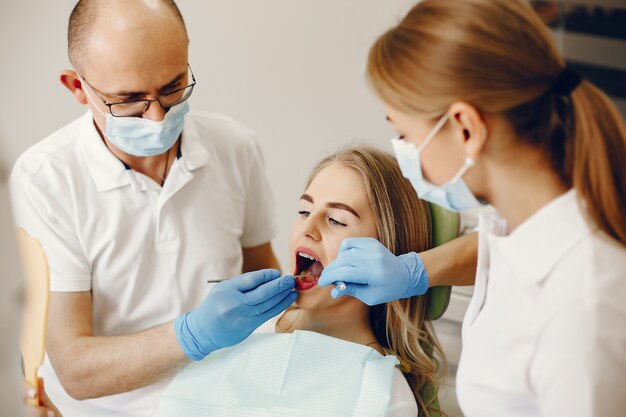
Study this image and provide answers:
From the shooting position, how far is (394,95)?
4.25ft

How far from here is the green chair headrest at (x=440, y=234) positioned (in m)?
1.95

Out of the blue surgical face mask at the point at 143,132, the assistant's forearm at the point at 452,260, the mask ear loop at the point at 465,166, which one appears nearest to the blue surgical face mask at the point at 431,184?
the mask ear loop at the point at 465,166

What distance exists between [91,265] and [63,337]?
8.1 inches

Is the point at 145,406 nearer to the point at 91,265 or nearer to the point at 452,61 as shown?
the point at 91,265

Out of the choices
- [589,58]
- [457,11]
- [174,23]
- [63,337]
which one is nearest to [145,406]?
[63,337]

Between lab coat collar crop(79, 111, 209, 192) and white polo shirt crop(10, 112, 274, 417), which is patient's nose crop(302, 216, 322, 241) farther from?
lab coat collar crop(79, 111, 209, 192)

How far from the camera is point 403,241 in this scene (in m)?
1.93

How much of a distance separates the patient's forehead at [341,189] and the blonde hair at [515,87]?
597 mm

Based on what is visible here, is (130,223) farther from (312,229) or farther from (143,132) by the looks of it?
(312,229)

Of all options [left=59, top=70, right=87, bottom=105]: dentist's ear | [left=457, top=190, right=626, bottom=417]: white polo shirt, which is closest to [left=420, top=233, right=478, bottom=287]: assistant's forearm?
[left=457, top=190, right=626, bottom=417]: white polo shirt

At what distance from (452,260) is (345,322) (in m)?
0.35

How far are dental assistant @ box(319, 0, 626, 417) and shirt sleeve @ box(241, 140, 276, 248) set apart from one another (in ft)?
3.24

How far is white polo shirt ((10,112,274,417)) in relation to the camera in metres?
1.94

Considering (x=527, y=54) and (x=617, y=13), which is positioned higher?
(x=527, y=54)
